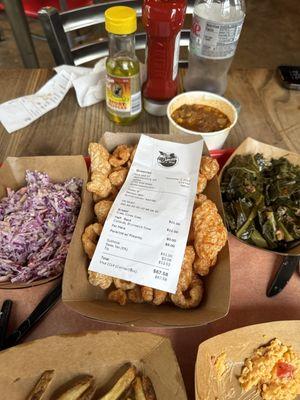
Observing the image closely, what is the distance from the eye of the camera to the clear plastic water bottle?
43.5 inches

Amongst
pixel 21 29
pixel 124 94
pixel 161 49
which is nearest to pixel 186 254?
pixel 124 94

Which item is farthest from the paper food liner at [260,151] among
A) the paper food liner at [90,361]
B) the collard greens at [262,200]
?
the paper food liner at [90,361]

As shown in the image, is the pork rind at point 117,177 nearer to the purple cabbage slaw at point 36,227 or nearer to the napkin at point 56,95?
the purple cabbage slaw at point 36,227

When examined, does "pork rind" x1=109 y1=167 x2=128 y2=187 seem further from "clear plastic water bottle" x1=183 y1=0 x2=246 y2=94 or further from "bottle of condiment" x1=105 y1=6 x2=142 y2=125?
"clear plastic water bottle" x1=183 y1=0 x2=246 y2=94

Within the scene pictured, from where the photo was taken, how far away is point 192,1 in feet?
5.23

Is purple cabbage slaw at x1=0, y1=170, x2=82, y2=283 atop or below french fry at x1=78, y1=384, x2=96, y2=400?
atop

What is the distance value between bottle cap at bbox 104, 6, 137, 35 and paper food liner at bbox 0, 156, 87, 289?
41cm

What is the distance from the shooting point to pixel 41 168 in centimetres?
102

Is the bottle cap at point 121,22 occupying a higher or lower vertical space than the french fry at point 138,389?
higher

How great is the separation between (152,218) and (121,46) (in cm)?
69

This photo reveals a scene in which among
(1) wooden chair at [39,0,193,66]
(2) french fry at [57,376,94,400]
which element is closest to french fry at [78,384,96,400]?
(2) french fry at [57,376,94,400]

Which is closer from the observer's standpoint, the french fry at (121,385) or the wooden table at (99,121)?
the french fry at (121,385)

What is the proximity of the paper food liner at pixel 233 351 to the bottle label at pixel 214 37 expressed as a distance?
90 cm

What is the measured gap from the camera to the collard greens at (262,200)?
0.93 metres
